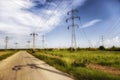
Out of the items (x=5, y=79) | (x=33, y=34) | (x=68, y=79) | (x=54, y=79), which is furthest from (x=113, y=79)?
(x=33, y=34)

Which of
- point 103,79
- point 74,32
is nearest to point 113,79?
point 103,79

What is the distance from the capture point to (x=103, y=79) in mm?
9594

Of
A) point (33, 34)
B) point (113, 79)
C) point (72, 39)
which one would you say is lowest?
point (113, 79)

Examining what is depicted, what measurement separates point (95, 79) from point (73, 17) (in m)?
38.6

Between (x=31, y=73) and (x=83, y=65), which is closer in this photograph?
(x=31, y=73)

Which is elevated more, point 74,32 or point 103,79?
point 74,32

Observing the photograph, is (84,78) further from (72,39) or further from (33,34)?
(33,34)

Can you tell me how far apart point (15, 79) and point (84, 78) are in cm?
Answer: 434

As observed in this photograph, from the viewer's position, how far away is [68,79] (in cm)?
963

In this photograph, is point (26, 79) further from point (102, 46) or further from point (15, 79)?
point (102, 46)

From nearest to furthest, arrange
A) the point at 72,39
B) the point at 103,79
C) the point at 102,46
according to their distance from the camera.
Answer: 1. the point at 103,79
2. the point at 72,39
3. the point at 102,46

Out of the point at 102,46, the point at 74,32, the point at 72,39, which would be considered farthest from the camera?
the point at 102,46

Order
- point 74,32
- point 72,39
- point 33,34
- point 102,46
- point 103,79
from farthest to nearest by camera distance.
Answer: point 102,46
point 33,34
point 74,32
point 72,39
point 103,79

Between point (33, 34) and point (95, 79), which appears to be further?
point (33, 34)
